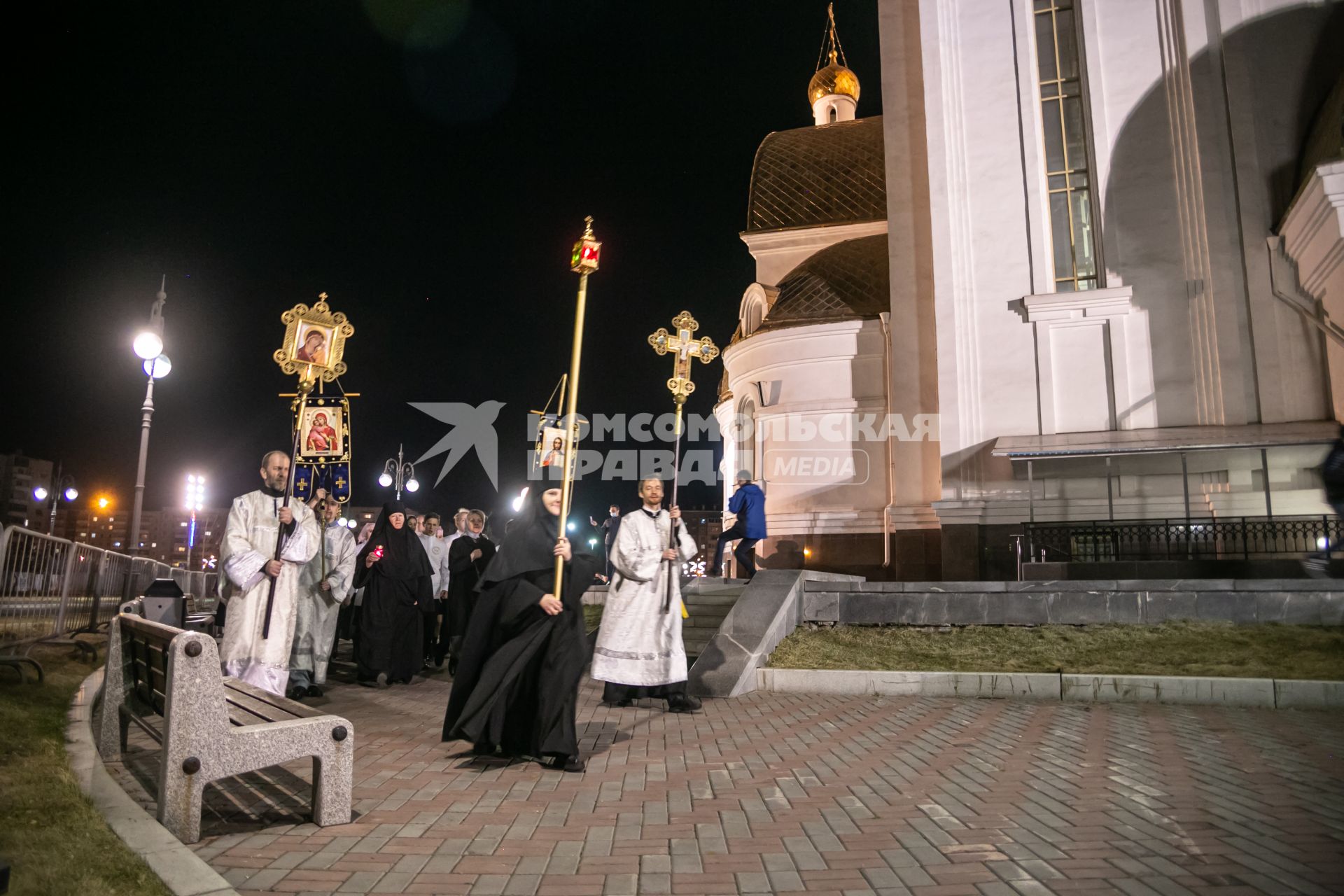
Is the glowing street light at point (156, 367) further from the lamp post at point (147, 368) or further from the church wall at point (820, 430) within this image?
the church wall at point (820, 430)

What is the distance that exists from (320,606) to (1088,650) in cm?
828

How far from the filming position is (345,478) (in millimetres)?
15781

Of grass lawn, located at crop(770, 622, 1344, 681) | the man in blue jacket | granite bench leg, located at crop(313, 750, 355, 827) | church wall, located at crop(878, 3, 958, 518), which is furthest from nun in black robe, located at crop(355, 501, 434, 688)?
church wall, located at crop(878, 3, 958, 518)

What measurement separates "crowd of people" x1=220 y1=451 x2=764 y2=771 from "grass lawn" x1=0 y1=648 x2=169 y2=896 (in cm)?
177

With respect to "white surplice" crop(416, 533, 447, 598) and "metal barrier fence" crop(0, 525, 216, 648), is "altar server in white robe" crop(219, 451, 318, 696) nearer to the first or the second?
"metal barrier fence" crop(0, 525, 216, 648)

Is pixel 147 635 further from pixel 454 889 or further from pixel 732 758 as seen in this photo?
pixel 732 758

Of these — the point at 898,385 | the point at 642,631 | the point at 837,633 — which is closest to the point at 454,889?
the point at 642,631

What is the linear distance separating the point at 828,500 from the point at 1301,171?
1081cm

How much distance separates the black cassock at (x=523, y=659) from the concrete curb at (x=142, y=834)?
1903 mm

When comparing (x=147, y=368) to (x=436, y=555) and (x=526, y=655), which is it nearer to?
(x=436, y=555)

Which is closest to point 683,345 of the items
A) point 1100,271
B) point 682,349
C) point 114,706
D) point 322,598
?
point 682,349

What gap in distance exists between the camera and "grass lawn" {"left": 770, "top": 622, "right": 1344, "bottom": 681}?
26.8ft

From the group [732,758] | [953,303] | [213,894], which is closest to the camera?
[213,894]

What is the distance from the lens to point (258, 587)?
23.5ft
